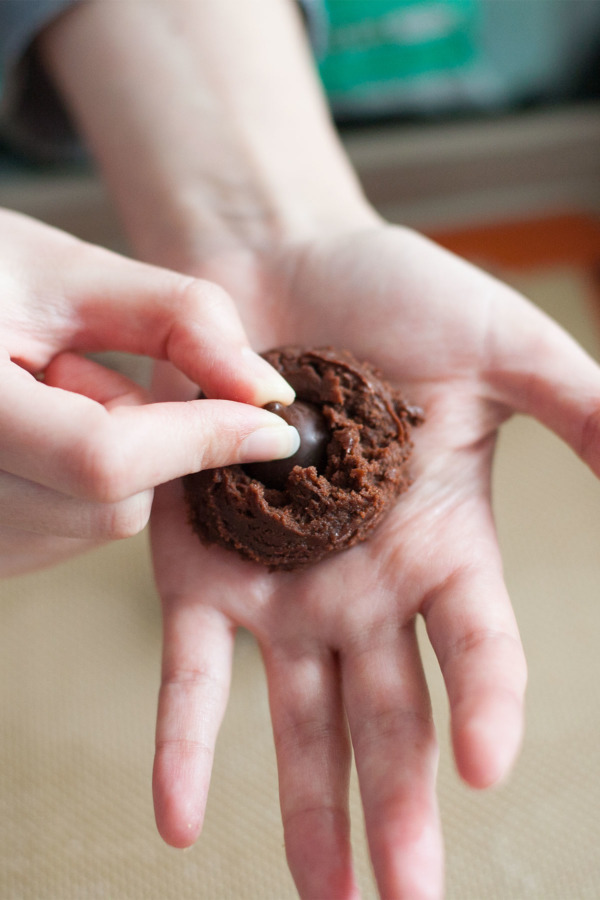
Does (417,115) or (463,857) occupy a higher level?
(417,115)

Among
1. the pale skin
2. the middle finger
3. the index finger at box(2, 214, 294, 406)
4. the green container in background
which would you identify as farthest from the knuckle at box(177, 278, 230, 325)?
the green container in background

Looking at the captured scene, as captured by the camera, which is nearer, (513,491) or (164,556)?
(164,556)

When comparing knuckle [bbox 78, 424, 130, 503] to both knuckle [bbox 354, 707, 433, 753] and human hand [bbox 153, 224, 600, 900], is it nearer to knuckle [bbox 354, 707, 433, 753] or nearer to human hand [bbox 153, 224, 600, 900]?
human hand [bbox 153, 224, 600, 900]

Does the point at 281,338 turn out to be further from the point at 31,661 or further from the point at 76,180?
the point at 76,180

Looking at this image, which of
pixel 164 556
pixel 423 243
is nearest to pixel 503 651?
pixel 164 556

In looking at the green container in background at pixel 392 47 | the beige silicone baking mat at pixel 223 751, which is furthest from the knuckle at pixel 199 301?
the green container in background at pixel 392 47

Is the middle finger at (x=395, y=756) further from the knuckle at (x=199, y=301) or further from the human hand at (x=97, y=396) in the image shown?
the knuckle at (x=199, y=301)
